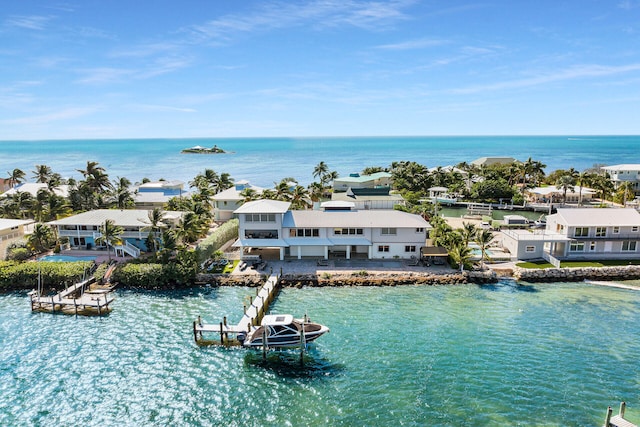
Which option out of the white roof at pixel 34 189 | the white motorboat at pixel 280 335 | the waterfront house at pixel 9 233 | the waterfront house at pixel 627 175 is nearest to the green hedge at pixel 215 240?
the white motorboat at pixel 280 335

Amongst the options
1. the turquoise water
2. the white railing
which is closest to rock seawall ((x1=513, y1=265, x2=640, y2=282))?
the turquoise water

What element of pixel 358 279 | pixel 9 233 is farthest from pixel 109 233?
pixel 358 279

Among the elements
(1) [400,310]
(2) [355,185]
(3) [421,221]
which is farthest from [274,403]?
(2) [355,185]

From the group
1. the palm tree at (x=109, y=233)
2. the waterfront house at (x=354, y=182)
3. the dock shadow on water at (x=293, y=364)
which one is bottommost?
the dock shadow on water at (x=293, y=364)

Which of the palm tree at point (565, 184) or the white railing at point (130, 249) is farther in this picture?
the palm tree at point (565, 184)

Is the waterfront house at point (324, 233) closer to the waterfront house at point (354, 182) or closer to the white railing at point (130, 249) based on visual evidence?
the white railing at point (130, 249)

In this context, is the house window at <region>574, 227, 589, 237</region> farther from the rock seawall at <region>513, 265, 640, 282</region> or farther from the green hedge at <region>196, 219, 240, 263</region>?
the green hedge at <region>196, 219, 240, 263</region>

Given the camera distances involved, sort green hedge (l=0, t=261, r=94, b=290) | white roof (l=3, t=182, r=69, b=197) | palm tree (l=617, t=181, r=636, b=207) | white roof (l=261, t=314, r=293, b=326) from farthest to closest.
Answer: palm tree (l=617, t=181, r=636, b=207), white roof (l=3, t=182, r=69, b=197), green hedge (l=0, t=261, r=94, b=290), white roof (l=261, t=314, r=293, b=326)

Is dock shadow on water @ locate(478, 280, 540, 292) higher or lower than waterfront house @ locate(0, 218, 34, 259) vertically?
lower
